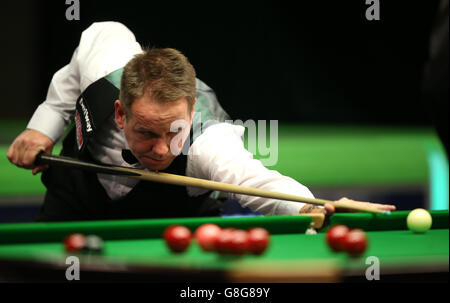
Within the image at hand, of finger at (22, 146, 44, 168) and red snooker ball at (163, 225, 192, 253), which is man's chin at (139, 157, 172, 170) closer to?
finger at (22, 146, 44, 168)

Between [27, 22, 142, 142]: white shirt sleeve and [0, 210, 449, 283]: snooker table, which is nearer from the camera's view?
[0, 210, 449, 283]: snooker table

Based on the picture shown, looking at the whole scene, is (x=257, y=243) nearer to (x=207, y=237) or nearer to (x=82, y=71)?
(x=207, y=237)

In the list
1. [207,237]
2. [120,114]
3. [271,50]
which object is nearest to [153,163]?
[120,114]

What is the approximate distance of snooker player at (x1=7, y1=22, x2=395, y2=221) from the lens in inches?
97.4

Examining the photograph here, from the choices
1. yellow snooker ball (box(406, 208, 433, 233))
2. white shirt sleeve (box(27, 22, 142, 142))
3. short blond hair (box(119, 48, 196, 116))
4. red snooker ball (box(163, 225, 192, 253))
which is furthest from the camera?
white shirt sleeve (box(27, 22, 142, 142))

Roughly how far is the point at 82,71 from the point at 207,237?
1.49 m

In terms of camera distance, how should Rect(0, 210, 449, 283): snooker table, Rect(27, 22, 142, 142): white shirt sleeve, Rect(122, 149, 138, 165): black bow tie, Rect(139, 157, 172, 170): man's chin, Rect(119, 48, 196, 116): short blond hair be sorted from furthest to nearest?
Rect(27, 22, 142, 142): white shirt sleeve
Rect(122, 149, 138, 165): black bow tie
Rect(139, 157, 172, 170): man's chin
Rect(119, 48, 196, 116): short blond hair
Rect(0, 210, 449, 283): snooker table

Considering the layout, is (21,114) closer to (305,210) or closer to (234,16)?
(234,16)

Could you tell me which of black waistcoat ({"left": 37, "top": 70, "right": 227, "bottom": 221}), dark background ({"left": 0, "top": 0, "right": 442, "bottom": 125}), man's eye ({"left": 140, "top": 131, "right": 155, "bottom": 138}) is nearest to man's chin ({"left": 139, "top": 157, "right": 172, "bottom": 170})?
man's eye ({"left": 140, "top": 131, "right": 155, "bottom": 138})

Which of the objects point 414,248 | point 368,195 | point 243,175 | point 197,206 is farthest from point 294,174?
point 414,248

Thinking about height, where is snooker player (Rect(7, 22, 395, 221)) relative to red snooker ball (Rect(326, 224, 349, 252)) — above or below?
above

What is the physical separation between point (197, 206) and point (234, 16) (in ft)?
18.5

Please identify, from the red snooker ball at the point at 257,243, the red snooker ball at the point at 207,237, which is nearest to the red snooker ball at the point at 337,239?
the red snooker ball at the point at 257,243

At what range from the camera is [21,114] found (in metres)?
8.02
